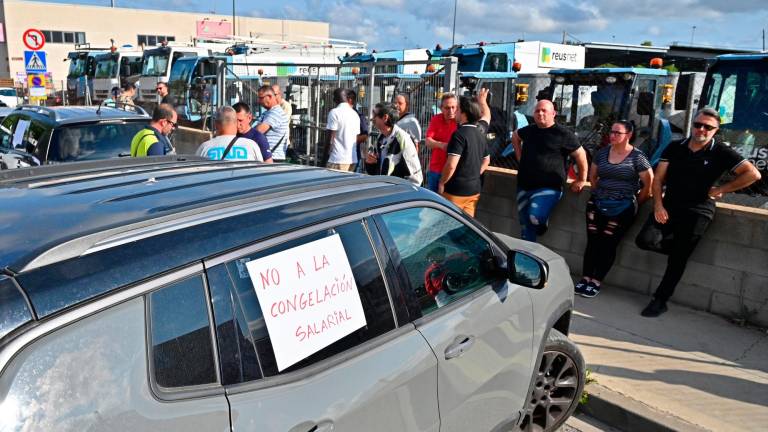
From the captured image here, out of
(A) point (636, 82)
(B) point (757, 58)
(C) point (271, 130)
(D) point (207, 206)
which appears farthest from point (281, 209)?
(A) point (636, 82)

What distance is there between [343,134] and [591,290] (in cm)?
366

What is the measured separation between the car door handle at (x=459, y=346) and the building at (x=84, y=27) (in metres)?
48.6

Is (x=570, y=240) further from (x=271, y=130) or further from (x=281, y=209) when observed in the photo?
(x=281, y=209)

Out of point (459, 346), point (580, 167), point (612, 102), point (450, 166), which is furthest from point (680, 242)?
point (612, 102)

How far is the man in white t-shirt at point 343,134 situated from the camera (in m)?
7.84

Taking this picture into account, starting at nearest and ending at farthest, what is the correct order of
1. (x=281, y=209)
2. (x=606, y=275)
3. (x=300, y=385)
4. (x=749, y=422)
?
(x=300, y=385) < (x=281, y=209) < (x=749, y=422) < (x=606, y=275)

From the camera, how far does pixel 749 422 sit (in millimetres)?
3836

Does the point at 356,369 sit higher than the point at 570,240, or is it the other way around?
the point at 356,369

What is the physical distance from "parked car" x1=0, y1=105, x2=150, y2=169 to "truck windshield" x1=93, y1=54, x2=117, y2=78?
16.9 metres

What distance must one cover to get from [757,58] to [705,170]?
4755 millimetres

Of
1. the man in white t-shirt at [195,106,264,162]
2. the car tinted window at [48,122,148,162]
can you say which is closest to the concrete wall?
the man in white t-shirt at [195,106,264,162]

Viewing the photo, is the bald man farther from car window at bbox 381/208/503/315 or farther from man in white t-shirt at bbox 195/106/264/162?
car window at bbox 381/208/503/315

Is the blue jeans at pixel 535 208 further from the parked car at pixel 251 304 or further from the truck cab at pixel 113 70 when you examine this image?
the truck cab at pixel 113 70

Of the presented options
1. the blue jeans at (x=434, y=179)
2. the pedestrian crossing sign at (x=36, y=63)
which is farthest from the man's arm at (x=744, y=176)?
the pedestrian crossing sign at (x=36, y=63)
